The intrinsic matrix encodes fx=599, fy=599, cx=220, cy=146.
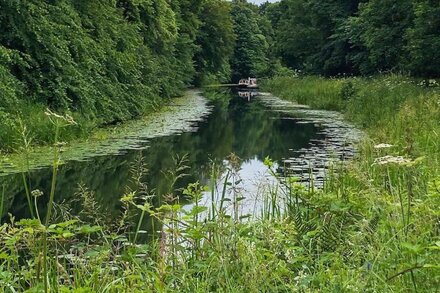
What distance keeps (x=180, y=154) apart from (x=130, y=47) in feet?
26.0

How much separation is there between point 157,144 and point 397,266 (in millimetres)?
9739

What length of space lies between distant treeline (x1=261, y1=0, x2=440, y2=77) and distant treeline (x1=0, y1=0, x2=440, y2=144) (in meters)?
0.05

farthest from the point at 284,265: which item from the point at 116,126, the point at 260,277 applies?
the point at 116,126

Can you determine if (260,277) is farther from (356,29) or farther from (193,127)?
(356,29)

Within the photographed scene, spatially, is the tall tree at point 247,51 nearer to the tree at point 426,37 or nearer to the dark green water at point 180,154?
the tree at point 426,37

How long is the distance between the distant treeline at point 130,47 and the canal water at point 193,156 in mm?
1172

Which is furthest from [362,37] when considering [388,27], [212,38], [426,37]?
[212,38]

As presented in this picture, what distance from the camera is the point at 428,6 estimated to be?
60.3 feet

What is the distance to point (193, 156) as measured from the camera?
11391 mm

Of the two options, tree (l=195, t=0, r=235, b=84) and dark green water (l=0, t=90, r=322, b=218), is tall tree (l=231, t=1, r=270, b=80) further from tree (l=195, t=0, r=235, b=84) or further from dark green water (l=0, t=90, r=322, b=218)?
dark green water (l=0, t=90, r=322, b=218)

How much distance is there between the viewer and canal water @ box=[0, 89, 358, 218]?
7133mm

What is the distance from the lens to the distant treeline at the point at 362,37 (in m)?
19.1

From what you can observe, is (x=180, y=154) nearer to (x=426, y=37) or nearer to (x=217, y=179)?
(x=217, y=179)

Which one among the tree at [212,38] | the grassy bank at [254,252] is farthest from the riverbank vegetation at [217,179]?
the tree at [212,38]
